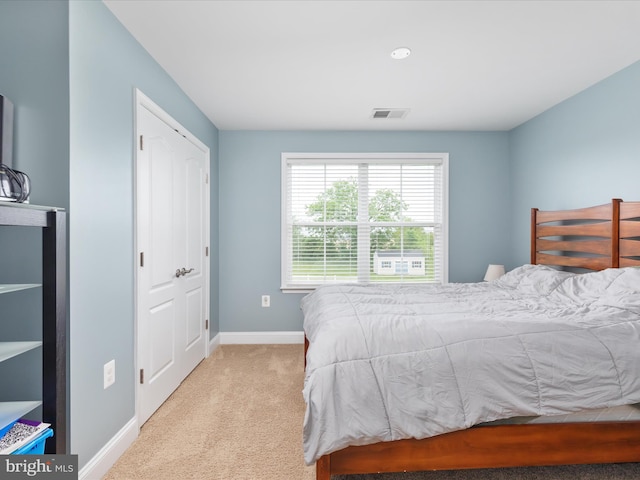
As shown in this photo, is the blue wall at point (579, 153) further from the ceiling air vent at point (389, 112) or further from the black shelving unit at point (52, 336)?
the black shelving unit at point (52, 336)

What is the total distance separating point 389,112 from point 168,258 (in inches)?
97.6

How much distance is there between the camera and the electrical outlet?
1.86 m

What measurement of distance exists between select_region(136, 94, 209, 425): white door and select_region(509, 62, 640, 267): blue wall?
137 inches

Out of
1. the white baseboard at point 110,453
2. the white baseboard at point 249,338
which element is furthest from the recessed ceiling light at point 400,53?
the white baseboard at point 249,338

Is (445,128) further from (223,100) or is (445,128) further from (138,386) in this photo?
(138,386)

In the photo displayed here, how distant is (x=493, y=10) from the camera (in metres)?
1.90

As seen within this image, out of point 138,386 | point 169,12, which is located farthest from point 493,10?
point 138,386

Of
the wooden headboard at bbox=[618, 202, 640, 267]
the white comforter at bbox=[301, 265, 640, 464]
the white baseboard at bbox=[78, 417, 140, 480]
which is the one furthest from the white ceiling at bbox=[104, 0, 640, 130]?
the white baseboard at bbox=[78, 417, 140, 480]

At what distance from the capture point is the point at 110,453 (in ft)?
6.15

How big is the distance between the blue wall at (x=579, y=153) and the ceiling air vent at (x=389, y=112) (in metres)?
1.44

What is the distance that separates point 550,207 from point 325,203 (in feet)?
7.67

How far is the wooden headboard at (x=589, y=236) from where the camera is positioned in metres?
2.44

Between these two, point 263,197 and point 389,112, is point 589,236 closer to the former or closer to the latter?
point 389,112

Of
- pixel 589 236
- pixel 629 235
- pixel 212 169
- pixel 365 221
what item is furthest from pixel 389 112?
pixel 629 235
